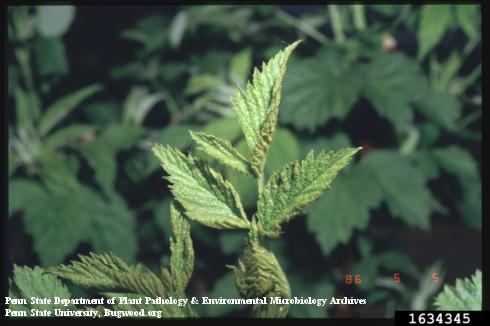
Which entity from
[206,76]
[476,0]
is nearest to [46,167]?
[206,76]

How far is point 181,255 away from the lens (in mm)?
214

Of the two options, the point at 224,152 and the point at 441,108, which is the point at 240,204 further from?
the point at 441,108

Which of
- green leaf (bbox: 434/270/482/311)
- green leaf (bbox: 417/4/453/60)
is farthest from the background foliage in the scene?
green leaf (bbox: 434/270/482/311)

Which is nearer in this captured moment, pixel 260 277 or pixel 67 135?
pixel 260 277

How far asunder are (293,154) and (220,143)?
2.18 feet

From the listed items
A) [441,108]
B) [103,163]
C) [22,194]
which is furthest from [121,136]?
[441,108]

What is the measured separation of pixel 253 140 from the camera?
0.67 feet

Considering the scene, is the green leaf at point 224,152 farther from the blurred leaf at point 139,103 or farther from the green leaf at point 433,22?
the blurred leaf at point 139,103

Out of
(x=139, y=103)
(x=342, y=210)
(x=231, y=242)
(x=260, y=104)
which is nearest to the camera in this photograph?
(x=260, y=104)

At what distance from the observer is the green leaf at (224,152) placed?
0.21 meters

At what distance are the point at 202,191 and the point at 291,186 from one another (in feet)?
0.12

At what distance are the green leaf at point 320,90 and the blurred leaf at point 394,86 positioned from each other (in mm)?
27

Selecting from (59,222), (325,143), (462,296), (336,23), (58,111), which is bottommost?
(462,296)

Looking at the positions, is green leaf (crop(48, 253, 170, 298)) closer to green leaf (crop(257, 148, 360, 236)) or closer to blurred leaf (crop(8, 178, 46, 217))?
green leaf (crop(257, 148, 360, 236))
